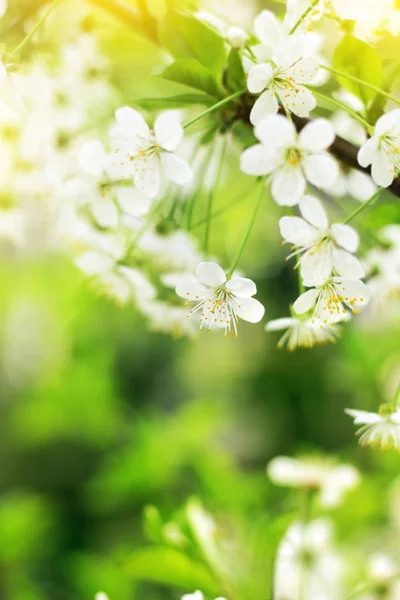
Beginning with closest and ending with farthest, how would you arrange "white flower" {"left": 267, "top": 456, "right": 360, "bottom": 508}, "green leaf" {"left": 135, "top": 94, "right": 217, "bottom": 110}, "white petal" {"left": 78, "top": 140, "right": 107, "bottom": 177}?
"green leaf" {"left": 135, "top": 94, "right": 217, "bottom": 110}, "white petal" {"left": 78, "top": 140, "right": 107, "bottom": 177}, "white flower" {"left": 267, "top": 456, "right": 360, "bottom": 508}

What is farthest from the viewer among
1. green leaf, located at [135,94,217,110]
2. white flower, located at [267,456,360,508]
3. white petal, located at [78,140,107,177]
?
white flower, located at [267,456,360,508]

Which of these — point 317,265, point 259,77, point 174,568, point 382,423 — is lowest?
point 174,568

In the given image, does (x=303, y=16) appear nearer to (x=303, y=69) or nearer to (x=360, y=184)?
(x=303, y=69)

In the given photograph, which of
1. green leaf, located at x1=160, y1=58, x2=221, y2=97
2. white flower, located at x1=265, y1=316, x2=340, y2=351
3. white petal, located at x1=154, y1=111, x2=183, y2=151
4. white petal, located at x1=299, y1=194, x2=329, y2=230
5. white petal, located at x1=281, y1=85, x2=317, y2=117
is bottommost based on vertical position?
white flower, located at x1=265, y1=316, x2=340, y2=351

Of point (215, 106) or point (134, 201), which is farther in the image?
point (134, 201)

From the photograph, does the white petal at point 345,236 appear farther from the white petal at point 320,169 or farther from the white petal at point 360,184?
the white petal at point 360,184

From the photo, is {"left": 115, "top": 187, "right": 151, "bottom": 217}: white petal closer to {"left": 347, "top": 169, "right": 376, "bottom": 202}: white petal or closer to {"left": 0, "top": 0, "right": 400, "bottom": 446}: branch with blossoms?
{"left": 0, "top": 0, "right": 400, "bottom": 446}: branch with blossoms

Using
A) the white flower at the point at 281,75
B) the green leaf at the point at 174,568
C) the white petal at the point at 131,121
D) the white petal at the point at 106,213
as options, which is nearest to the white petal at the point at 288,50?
the white flower at the point at 281,75

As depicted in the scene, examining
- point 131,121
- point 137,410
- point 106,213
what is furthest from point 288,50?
point 137,410

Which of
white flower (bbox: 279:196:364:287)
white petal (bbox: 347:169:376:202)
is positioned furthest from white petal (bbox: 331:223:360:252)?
white petal (bbox: 347:169:376:202)
